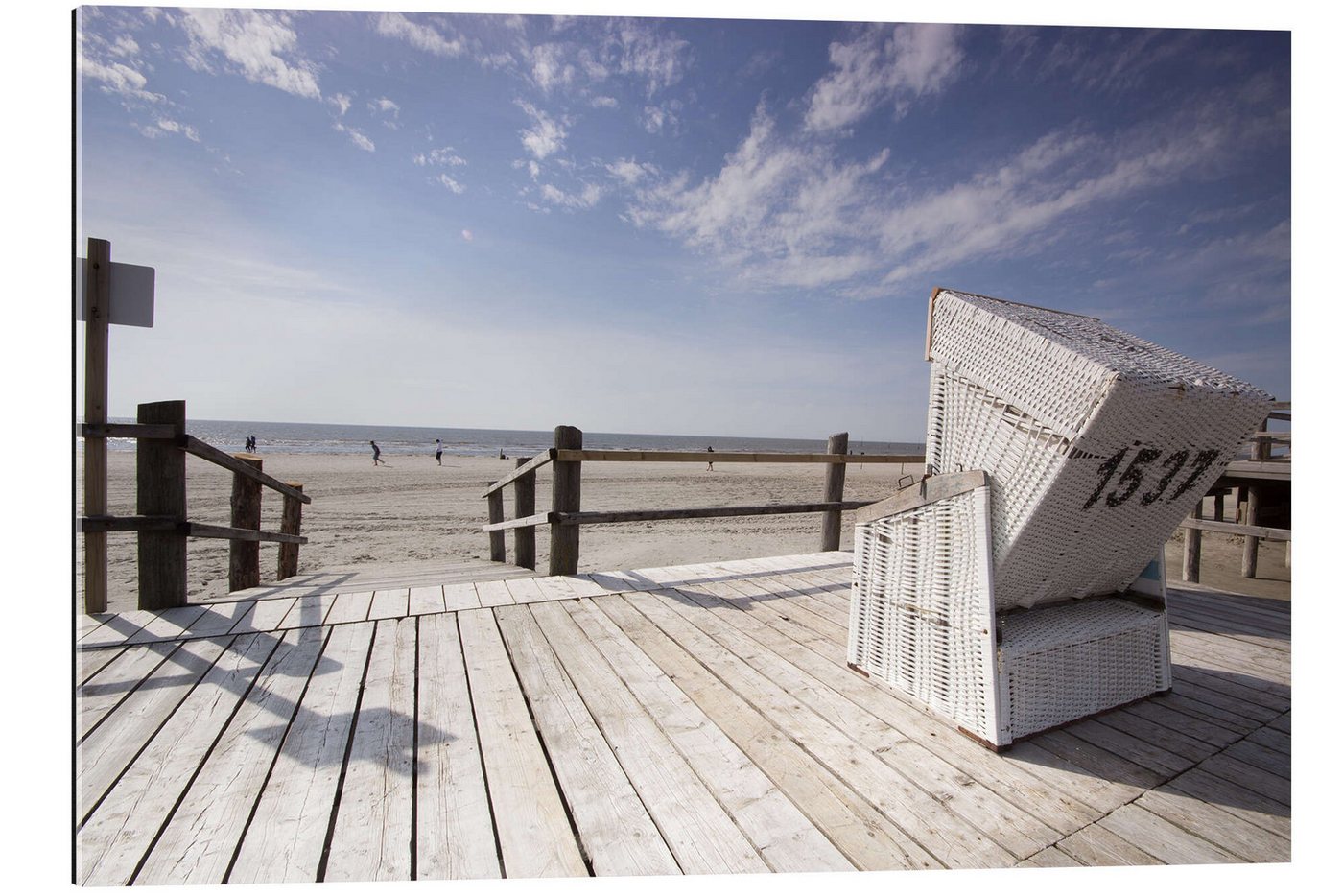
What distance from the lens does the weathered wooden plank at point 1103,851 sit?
4.18 ft

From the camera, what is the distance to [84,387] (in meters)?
2.55

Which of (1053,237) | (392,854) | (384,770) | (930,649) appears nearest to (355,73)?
(384,770)

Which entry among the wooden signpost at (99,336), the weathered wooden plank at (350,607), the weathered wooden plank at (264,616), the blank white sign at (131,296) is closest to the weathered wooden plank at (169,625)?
the weathered wooden plank at (264,616)

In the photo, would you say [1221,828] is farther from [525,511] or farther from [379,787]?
[525,511]

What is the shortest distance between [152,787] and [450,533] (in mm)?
7301

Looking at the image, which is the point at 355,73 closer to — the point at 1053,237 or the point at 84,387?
the point at 84,387

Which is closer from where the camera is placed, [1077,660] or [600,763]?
[600,763]

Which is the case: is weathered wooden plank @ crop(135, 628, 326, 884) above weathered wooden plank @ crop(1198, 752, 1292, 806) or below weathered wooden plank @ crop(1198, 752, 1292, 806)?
above

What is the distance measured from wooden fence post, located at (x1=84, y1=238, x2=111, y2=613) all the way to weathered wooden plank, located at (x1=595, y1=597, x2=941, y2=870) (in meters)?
2.72

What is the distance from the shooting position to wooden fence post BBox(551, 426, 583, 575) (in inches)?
139

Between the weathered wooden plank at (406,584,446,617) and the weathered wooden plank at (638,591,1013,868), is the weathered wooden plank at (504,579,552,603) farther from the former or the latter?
the weathered wooden plank at (638,591,1013,868)

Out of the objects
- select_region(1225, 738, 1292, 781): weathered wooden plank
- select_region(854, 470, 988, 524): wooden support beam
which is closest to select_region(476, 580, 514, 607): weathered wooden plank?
select_region(854, 470, 988, 524): wooden support beam

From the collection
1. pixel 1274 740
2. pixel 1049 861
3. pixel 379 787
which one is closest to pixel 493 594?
pixel 379 787

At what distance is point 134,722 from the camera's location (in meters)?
1.74
